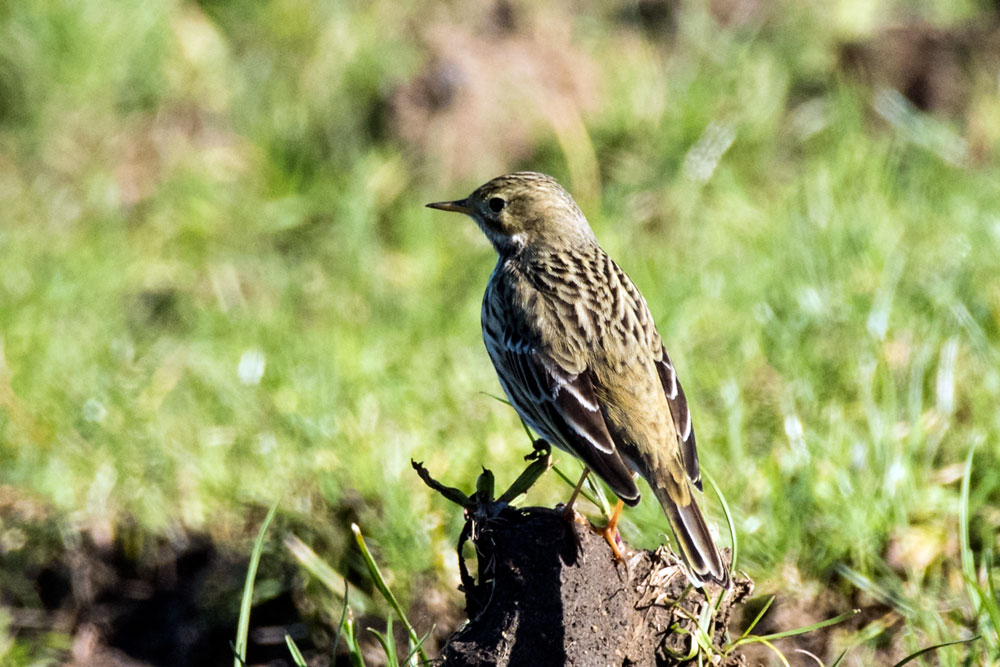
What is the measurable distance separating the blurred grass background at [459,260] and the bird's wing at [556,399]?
0.81 meters

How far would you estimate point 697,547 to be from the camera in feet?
12.1

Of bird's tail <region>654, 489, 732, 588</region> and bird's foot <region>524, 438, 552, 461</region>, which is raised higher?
bird's foot <region>524, 438, 552, 461</region>

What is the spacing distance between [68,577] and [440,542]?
175 cm

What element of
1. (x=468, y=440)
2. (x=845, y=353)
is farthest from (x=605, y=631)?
(x=845, y=353)

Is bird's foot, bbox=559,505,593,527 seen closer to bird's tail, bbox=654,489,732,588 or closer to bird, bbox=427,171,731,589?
bird, bbox=427,171,731,589

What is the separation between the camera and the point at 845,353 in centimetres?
590

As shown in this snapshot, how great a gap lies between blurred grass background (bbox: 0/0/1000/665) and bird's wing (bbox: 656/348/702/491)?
702 millimetres

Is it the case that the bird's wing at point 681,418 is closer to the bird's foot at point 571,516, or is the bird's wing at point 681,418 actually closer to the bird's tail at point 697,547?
the bird's tail at point 697,547

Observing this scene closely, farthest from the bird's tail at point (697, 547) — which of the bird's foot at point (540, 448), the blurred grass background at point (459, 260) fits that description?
the blurred grass background at point (459, 260)

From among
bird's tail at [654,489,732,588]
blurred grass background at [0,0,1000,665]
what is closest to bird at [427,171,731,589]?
bird's tail at [654,489,732,588]

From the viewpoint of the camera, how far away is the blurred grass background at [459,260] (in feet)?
16.8

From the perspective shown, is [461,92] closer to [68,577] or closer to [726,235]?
[726,235]

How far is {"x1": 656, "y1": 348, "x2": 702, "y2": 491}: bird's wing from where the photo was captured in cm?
409

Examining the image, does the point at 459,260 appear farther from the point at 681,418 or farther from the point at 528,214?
the point at 681,418
